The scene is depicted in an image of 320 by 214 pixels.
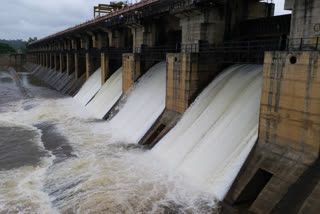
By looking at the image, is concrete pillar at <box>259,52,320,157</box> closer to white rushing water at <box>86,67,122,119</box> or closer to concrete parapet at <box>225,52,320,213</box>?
concrete parapet at <box>225,52,320,213</box>

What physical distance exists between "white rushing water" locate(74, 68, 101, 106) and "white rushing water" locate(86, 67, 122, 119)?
2152 millimetres

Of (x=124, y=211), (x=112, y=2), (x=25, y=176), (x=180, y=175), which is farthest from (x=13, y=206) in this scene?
(x=112, y=2)

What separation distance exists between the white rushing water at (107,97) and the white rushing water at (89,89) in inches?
84.7

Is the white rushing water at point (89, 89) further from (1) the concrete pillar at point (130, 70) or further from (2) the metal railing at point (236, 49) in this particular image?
(1) the concrete pillar at point (130, 70)

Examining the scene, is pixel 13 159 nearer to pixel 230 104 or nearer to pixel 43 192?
pixel 43 192

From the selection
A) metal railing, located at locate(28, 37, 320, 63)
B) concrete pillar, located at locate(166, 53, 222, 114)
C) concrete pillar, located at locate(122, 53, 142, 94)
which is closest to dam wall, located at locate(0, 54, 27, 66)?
metal railing, located at locate(28, 37, 320, 63)

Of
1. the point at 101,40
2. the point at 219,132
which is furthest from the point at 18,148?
the point at 101,40

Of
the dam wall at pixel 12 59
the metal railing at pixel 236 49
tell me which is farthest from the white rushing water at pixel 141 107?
the dam wall at pixel 12 59

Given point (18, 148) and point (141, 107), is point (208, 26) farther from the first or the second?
point (18, 148)

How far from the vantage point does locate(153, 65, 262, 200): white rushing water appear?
11.7 meters

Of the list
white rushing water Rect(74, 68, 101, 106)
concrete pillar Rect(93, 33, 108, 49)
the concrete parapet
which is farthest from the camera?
concrete pillar Rect(93, 33, 108, 49)

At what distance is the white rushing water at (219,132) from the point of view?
11742 millimetres

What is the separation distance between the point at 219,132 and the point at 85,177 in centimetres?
665

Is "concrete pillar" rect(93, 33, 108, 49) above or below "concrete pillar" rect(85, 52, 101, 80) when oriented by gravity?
above
